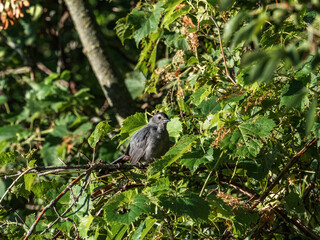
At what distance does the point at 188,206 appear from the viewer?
6.90 ft

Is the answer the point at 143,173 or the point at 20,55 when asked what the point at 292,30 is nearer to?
the point at 143,173

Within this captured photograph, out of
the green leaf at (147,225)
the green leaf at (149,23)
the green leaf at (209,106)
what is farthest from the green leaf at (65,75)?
the green leaf at (147,225)

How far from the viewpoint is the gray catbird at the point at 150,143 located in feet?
13.1

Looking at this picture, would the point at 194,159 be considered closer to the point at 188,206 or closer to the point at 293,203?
the point at 188,206

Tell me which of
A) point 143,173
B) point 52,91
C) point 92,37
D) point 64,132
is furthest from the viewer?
point 52,91

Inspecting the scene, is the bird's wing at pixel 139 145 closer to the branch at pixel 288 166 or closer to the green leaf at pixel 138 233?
the branch at pixel 288 166

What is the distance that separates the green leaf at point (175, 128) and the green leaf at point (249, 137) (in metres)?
0.82

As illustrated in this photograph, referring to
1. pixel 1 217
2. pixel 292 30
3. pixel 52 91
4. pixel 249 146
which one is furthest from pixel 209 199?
pixel 52 91

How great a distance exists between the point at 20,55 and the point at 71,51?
2.53 ft

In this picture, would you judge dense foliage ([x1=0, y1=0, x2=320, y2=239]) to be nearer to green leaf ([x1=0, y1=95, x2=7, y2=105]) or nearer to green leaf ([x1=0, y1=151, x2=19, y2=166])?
green leaf ([x1=0, y1=151, x2=19, y2=166])

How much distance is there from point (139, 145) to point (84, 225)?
1.90 m

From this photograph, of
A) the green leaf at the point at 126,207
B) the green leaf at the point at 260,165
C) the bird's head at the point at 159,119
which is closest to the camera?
the green leaf at the point at 126,207

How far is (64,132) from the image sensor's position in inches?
198

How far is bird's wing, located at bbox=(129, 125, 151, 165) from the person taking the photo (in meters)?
4.09
